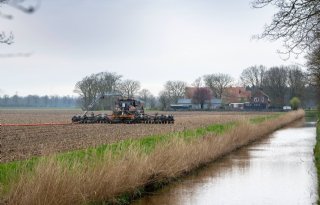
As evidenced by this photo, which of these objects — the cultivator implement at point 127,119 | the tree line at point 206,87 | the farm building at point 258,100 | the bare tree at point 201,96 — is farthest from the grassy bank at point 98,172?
the bare tree at point 201,96

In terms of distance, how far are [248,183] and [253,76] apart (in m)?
115

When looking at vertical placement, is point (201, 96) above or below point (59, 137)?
above

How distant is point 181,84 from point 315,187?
129042 millimetres

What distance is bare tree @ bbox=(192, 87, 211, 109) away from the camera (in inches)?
5022

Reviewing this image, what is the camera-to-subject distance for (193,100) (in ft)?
425

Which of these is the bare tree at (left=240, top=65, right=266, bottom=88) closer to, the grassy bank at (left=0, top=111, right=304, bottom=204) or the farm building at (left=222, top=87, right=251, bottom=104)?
the farm building at (left=222, top=87, right=251, bottom=104)

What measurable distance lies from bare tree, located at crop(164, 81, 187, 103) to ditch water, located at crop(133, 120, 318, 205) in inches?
4689

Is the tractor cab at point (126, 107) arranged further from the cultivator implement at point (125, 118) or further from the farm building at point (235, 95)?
the farm building at point (235, 95)

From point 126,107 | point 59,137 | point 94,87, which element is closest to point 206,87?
point 94,87

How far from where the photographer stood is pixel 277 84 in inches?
4542

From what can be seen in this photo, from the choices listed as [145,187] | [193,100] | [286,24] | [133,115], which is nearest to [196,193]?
[145,187]

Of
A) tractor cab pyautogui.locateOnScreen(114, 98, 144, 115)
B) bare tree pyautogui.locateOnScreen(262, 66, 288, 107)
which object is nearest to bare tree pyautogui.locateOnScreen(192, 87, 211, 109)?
bare tree pyautogui.locateOnScreen(262, 66, 288, 107)

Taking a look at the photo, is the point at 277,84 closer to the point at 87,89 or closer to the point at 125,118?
the point at 87,89

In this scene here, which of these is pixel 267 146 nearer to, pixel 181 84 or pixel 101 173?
pixel 101 173
